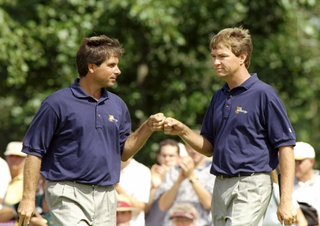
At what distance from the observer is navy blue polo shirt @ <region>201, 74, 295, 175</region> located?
15.0 feet

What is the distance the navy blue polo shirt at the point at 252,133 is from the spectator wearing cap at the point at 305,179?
2.40m

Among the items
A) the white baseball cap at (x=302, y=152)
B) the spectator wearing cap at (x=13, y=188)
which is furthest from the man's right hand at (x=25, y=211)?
the white baseball cap at (x=302, y=152)

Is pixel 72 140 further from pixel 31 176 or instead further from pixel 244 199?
pixel 244 199

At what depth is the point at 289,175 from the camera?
176 inches

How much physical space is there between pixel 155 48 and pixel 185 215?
631 cm

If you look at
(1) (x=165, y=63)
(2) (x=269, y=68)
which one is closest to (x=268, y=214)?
(2) (x=269, y=68)

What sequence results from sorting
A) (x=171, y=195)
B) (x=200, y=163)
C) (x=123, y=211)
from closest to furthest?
(x=123, y=211) < (x=171, y=195) < (x=200, y=163)

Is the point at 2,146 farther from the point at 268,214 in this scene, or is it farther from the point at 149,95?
the point at 268,214

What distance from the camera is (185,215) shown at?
21.5 feet

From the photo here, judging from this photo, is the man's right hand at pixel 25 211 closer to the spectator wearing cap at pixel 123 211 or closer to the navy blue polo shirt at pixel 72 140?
the navy blue polo shirt at pixel 72 140

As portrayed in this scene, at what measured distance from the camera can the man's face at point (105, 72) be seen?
15.8 ft

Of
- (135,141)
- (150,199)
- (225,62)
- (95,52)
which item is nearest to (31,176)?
(135,141)

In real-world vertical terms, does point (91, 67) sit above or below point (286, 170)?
above

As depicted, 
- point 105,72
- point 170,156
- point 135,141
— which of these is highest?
point 105,72
